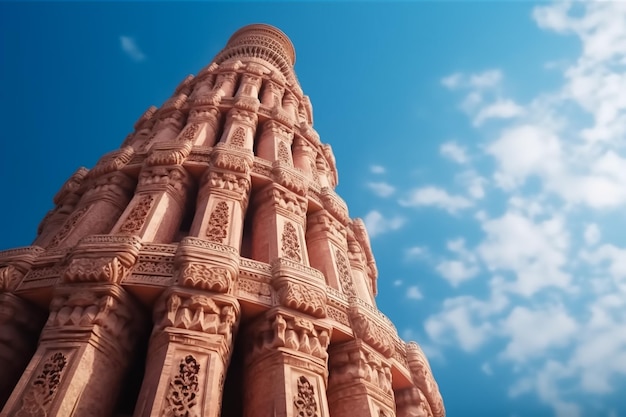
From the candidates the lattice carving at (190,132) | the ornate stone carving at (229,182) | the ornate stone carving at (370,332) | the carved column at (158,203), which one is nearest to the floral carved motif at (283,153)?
the lattice carving at (190,132)

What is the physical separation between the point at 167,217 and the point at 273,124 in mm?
6818

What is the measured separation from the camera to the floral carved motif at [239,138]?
1361 centimetres

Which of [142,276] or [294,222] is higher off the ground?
[294,222]

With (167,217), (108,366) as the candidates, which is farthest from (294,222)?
(108,366)

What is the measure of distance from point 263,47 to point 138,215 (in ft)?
56.4

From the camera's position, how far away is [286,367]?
7.20 metres

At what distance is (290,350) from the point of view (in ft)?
24.5

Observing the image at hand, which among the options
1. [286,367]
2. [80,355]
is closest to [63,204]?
[80,355]

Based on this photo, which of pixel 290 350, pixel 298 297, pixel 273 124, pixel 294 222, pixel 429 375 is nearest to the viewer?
pixel 290 350

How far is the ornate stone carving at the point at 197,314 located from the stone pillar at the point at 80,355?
23.6 inches

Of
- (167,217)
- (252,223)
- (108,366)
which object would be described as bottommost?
(108,366)

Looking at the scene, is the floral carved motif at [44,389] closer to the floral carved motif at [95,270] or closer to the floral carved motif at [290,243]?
the floral carved motif at [95,270]

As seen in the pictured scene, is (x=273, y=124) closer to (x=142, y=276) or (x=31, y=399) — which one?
(x=142, y=276)

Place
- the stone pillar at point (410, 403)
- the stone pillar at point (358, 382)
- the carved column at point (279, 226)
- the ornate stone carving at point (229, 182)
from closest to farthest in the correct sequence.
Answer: the stone pillar at point (358, 382), the stone pillar at point (410, 403), the carved column at point (279, 226), the ornate stone carving at point (229, 182)
